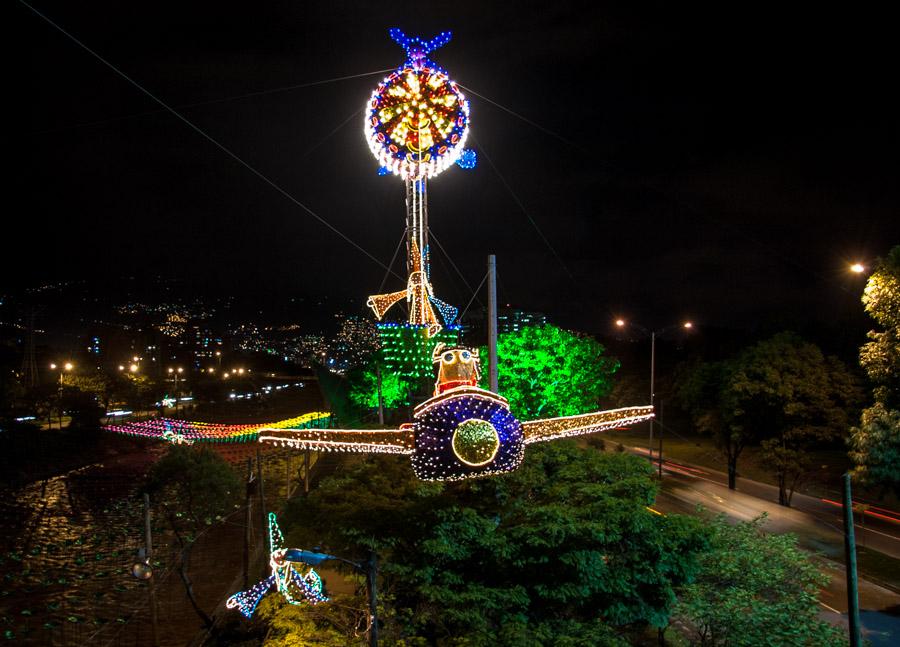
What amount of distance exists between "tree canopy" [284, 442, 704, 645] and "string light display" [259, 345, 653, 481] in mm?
2176

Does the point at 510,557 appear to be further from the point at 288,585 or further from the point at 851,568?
the point at 851,568

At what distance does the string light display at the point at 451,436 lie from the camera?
410 inches

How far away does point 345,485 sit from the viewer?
49.1ft

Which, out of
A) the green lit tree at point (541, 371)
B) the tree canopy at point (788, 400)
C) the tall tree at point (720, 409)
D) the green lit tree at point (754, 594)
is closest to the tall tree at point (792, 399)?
the tree canopy at point (788, 400)

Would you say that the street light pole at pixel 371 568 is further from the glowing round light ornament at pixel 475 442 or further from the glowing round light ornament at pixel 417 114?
the glowing round light ornament at pixel 417 114

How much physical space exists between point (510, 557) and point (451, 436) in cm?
335

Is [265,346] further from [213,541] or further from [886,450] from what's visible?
[886,450]

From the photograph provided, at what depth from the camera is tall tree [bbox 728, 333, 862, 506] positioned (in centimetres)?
2925

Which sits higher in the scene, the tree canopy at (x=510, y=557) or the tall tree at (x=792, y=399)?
the tall tree at (x=792, y=399)

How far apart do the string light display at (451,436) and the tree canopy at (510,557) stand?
2.18m

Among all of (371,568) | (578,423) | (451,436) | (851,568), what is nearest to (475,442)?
(451,436)

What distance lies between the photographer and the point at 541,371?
31.9 metres

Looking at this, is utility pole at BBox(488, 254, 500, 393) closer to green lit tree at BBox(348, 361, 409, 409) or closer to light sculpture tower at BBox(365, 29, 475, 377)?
light sculpture tower at BBox(365, 29, 475, 377)

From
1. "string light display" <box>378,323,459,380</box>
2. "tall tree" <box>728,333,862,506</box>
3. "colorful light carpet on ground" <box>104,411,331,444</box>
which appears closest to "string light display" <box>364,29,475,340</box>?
"string light display" <box>378,323,459,380</box>
